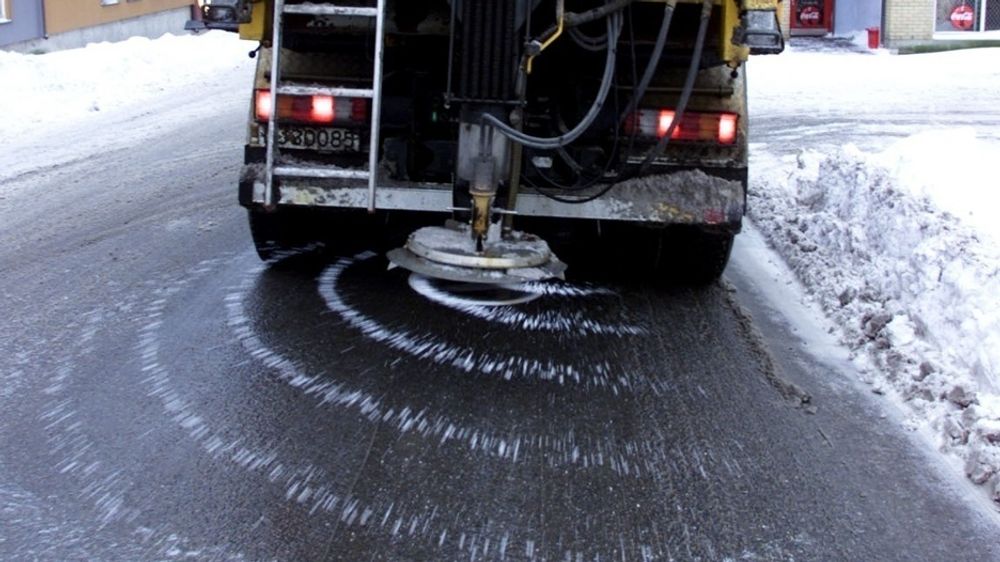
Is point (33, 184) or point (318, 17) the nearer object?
point (318, 17)

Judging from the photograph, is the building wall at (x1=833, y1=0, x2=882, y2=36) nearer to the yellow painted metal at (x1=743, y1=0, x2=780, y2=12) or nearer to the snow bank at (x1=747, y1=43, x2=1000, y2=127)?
the snow bank at (x1=747, y1=43, x2=1000, y2=127)

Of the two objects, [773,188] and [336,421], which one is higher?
[773,188]

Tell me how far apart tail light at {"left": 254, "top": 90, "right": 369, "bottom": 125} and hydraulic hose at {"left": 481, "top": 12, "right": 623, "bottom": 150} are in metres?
0.82

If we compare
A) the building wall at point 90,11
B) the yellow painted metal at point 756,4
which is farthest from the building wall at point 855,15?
the yellow painted metal at point 756,4

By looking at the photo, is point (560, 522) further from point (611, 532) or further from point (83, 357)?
point (83, 357)

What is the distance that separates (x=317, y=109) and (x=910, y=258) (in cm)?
312

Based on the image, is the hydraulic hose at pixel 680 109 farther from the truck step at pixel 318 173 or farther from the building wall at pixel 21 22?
the building wall at pixel 21 22

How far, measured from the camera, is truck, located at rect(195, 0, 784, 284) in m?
5.98

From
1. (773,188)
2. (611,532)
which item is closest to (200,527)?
(611,532)

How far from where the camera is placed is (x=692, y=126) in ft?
21.5

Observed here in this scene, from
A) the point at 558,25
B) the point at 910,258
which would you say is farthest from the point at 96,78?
the point at 910,258

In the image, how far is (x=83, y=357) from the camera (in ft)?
18.8

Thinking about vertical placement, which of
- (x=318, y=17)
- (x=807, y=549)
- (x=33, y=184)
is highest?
(x=318, y=17)

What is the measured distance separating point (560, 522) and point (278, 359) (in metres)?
1.98
